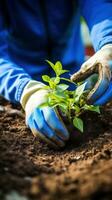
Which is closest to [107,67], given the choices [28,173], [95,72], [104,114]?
[95,72]

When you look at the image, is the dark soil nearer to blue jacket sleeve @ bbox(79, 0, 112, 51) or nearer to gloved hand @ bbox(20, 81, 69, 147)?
gloved hand @ bbox(20, 81, 69, 147)

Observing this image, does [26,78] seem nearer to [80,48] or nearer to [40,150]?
[40,150]

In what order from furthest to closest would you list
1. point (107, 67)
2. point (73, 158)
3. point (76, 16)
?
1. point (76, 16)
2. point (107, 67)
3. point (73, 158)

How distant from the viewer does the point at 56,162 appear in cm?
145

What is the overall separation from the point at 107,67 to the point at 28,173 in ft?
2.69

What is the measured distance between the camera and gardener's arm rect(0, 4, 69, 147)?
5.53 ft

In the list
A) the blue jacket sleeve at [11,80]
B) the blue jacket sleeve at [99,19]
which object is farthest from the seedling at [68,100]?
the blue jacket sleeve at [99,19]

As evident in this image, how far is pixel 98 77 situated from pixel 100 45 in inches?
14.5

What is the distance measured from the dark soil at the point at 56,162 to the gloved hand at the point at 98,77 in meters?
0.08

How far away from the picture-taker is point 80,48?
2.86m

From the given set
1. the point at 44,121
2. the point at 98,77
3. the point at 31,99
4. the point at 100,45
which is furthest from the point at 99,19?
the point at 44,121

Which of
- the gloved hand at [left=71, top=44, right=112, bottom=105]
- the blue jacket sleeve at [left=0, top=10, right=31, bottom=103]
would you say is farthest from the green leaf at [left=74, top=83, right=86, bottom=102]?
the blue jacket sleeve at [left=0, top=10, right=31, bottom=103]

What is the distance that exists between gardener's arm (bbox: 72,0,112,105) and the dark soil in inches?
4.1

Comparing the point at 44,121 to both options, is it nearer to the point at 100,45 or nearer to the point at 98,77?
the point at 98,77
